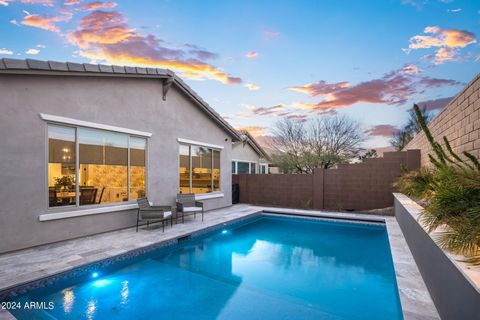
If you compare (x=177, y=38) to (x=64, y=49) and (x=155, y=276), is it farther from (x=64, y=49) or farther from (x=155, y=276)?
(x=155, y=276)

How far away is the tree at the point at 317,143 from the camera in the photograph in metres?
18.0

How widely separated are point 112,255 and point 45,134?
345 centimetres

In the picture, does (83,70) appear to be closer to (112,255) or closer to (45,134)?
(45,134)

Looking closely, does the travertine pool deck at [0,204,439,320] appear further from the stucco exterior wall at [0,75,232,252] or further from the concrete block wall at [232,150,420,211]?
the concrete block wall at [232,150,420,211]

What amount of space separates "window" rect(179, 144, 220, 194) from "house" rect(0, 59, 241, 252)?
64mm

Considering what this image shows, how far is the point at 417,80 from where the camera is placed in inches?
524

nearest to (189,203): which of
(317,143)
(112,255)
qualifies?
(112,255)

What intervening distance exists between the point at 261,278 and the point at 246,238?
3427 mm

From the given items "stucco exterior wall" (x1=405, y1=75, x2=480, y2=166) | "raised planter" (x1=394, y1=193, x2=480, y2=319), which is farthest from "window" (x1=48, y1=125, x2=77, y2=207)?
"stucco exterior wall" (x1=405, y1=75, x2=480, y2=166)

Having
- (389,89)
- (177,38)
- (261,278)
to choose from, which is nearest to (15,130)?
(261,278)

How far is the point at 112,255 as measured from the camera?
570 cm

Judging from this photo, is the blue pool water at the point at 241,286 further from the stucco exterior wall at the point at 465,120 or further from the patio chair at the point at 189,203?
the stucco exterior wall at the point at 465,120

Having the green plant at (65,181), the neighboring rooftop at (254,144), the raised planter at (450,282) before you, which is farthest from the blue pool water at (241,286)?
the neighboring rooftop at (254,144)

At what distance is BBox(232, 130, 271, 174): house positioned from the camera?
64.2 feet
